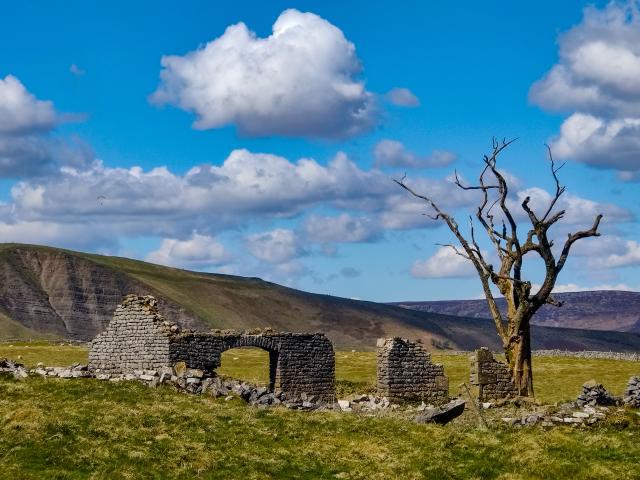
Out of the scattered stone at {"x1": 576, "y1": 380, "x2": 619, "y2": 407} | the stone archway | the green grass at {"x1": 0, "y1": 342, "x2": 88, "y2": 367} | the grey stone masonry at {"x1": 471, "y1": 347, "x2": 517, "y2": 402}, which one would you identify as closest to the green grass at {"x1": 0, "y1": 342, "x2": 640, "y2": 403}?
the green grass at {"x1": 0, "y1": 342, "x2": 88, "y2": 367}

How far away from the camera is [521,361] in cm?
3978

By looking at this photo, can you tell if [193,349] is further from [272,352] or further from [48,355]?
[48,355]

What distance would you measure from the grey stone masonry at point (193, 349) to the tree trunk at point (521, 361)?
8.06 metres

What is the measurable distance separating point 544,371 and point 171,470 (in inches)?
1779

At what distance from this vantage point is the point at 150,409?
26609 mm

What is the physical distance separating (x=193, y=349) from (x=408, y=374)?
33.0ft

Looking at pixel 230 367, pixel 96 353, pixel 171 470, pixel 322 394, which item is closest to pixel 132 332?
pixel 96 353

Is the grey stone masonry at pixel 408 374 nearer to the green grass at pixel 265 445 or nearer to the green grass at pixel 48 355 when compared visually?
the green grass at pixel 265 445

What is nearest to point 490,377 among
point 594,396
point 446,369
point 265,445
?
point 594,396

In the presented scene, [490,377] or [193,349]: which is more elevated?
[193,349]

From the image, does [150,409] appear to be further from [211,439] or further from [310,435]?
[310,435]

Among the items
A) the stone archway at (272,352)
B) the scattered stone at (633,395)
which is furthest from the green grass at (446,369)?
the scattered stone at (633,395)

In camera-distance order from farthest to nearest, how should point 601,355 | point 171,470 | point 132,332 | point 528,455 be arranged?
point 601,355 < point 132,332 < point 528,455 < point 171,470

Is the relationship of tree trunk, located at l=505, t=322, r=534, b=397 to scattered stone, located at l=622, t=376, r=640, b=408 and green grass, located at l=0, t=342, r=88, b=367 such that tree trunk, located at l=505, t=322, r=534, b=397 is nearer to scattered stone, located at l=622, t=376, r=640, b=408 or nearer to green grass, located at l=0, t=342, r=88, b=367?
scattered stone, located at l=622, t=376, r=640, b=408
